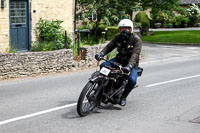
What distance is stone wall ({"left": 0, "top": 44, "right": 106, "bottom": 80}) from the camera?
483 inches

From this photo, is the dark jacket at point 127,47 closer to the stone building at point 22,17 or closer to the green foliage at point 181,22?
the stone building at point 22,17

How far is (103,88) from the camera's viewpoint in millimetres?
7680

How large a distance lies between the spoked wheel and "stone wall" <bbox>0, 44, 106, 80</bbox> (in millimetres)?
5291

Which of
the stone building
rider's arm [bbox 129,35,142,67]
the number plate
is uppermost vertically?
the stone building

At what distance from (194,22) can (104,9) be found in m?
31.1

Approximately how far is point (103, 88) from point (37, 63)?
5.77 m

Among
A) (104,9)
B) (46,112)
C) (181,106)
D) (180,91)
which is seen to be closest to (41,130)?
(46,112)

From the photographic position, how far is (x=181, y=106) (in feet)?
27.9

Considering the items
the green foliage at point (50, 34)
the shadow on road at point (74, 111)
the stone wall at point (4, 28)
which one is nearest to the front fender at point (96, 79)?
the shadow on road at point (74, 111)

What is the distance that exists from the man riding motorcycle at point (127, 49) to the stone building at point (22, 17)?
9700 millimetres

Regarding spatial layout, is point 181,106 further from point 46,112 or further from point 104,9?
point 104,9

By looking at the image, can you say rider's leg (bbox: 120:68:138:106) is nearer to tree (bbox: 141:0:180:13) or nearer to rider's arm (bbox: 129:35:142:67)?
rider's arm (bbox: 129:35:142:67)

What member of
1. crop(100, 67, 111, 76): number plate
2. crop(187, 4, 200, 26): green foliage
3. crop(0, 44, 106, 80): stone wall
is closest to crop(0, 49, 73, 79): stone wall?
crop(0, 44, 106, 80): stone wall

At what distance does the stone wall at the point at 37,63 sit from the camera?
12266 mm
